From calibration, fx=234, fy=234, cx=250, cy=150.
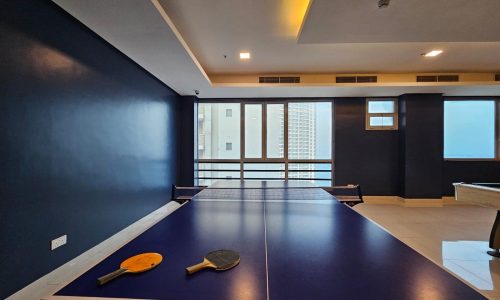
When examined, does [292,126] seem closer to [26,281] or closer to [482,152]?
[482,152]

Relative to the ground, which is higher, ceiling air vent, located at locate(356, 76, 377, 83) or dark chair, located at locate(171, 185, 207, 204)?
ceiling air vent, located at locate(356, 76, 377, 83)

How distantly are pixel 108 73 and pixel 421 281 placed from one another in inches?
135

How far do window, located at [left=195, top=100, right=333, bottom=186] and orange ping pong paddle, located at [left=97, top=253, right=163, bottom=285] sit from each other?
16.3ft

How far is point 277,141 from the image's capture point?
5.87 m

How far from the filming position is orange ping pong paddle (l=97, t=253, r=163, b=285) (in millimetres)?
765

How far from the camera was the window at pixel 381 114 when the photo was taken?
5.59 m

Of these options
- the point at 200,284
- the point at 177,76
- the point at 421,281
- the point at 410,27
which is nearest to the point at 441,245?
the point at 410,27

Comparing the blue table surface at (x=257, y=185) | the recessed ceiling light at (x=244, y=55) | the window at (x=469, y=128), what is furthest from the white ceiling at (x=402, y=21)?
the window at (x=469, y=128)

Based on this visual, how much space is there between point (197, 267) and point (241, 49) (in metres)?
3.41

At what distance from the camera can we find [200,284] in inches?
29.9

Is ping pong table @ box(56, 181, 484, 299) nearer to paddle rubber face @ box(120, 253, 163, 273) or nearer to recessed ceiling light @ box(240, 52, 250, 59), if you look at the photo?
paddle rubber face @ box(120, 253, 163, 273)

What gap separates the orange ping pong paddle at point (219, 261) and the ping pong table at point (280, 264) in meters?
0.02

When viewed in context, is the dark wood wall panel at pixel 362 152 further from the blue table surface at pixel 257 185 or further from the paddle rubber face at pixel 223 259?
the paddle rubber face at pixel 223 259

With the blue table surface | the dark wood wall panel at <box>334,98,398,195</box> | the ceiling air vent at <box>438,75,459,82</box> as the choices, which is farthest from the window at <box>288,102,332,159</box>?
the blue table surface
